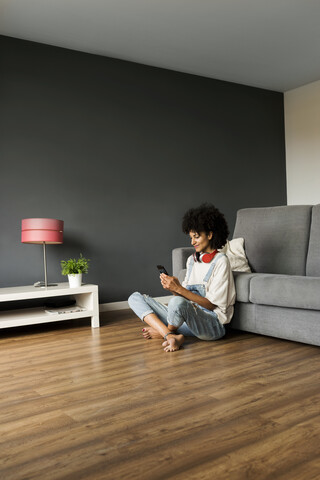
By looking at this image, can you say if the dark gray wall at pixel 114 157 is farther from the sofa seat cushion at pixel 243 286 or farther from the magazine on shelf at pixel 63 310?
the sofa seat cushion at pixel 243 286

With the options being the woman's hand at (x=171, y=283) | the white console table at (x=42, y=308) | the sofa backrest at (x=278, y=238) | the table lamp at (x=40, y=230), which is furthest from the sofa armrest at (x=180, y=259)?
the table lamp at (x=40, y=230)

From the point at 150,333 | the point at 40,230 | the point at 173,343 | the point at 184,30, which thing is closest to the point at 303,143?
the point at 184,30

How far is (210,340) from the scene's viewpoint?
3.14 metres

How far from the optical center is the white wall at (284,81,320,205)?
5.89m

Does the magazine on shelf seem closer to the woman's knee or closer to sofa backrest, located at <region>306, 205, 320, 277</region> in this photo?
the woman's knee

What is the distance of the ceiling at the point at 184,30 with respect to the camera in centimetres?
386

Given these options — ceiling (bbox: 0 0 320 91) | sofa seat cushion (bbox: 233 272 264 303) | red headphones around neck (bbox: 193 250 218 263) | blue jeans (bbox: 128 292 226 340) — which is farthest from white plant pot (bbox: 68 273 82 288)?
ceiling (bbox: 0 0 320 91)

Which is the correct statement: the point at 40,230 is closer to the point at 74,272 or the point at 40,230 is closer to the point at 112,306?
the point at 74,272

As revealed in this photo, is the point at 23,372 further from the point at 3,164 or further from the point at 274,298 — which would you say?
the point at 3,164

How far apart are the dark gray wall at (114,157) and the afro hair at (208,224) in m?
1.81

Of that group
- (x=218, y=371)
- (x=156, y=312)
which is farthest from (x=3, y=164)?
(x=218, y=371)

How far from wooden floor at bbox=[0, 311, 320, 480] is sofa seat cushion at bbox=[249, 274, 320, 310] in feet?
0.92

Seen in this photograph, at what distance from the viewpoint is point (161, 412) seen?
1857 millimetres

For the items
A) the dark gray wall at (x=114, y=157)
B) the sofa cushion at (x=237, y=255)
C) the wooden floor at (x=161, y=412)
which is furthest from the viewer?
the dark gray wall at (x=114, y=157)
